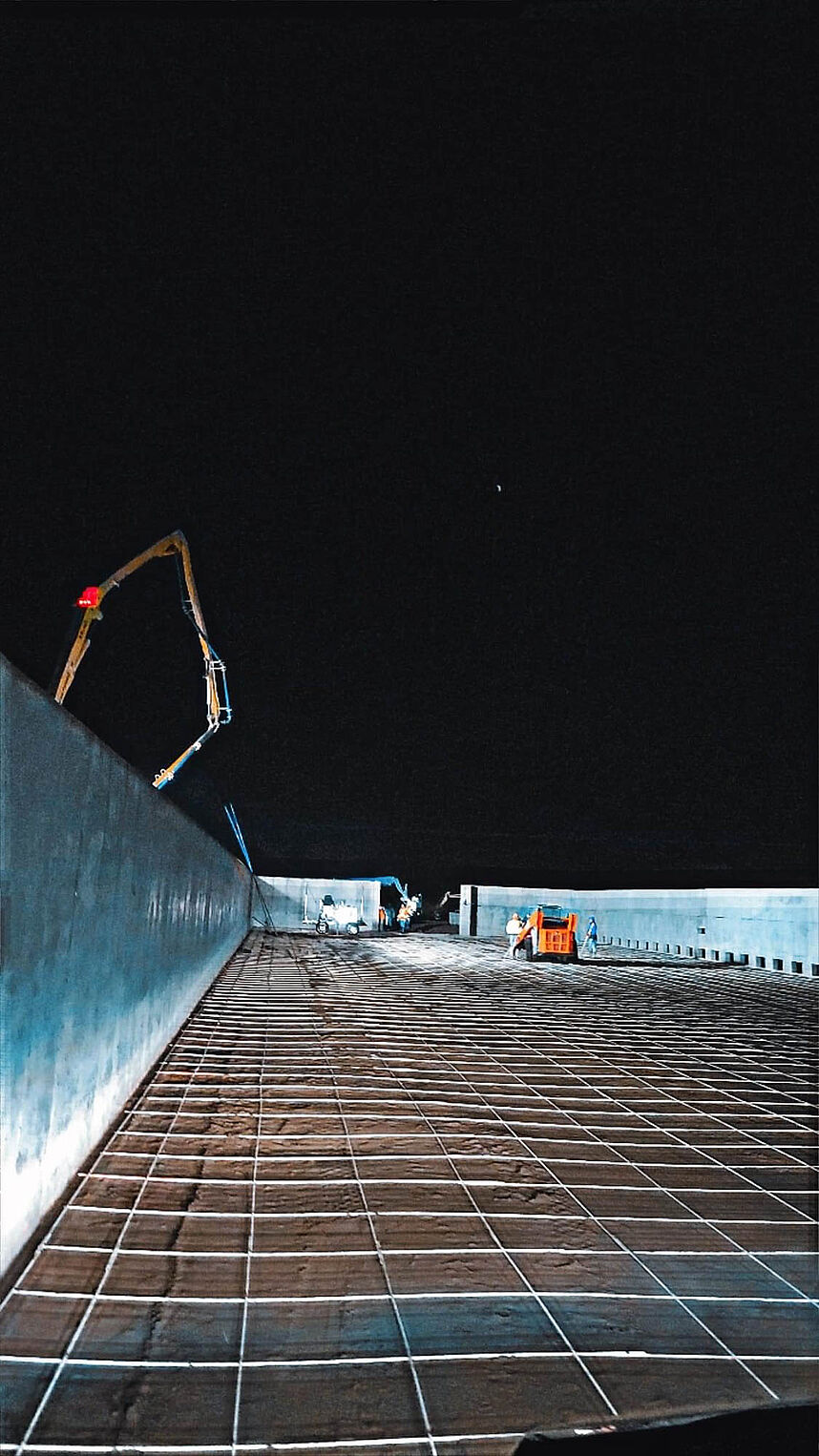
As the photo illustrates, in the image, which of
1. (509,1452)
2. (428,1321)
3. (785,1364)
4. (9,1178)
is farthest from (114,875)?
(785,1364)

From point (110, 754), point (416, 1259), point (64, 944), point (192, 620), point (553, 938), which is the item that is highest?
point (192, 620)

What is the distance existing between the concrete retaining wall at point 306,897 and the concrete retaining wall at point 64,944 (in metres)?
20.7

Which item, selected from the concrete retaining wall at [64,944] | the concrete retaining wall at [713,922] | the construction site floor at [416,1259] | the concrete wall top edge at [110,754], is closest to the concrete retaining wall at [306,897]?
the concrete retaining wall at [713,922]

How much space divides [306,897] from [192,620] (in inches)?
427

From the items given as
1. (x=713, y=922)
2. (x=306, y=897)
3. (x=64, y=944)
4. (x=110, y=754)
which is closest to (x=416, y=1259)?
(x=64, y=944)

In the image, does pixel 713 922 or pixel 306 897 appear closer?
pixel 713 922

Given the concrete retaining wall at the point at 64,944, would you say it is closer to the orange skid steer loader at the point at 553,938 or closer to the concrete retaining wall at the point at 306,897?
the orange skid steer loader at the point at 553,938

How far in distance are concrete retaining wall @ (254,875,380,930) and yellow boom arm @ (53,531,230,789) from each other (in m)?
6.63

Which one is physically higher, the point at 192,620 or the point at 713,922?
the point at 192,620

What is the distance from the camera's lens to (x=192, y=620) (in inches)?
743

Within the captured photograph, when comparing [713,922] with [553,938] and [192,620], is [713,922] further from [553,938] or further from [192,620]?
[192,620]

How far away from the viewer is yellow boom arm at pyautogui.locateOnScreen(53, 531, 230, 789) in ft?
53.1

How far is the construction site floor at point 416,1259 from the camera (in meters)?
1.70

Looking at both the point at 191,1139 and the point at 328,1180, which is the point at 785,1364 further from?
the point at 191,1139
